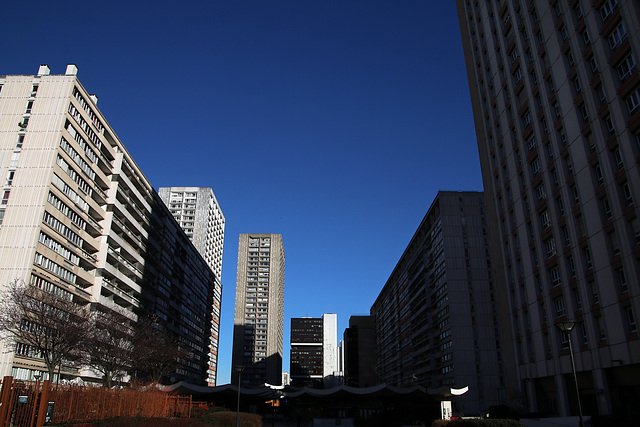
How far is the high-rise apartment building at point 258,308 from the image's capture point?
177250mm

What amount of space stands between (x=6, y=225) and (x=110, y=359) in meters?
18.4

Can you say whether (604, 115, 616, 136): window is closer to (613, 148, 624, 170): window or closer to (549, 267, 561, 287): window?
(613, 148, 624, 170): window

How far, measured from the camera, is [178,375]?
340 feet

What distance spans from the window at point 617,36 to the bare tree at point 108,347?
53285 millimetres

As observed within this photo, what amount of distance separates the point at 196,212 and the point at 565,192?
124m

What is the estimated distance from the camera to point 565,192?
39844mm

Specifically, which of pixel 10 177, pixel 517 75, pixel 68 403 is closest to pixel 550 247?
pixel 517 75

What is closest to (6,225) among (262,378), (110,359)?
(110,359)

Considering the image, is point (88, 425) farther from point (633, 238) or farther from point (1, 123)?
point (1, 123)

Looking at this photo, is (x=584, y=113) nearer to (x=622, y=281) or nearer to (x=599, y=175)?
(x=599, y=175)

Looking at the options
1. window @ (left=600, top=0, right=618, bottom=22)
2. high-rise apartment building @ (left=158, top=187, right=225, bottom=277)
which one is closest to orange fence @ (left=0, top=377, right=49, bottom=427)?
window @ (left=600, top=0, right=618, bottom=22)

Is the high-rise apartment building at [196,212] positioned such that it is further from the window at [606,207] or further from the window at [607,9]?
the window at [607,9]

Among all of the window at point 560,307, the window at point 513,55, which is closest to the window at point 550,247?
the window at point 560,307

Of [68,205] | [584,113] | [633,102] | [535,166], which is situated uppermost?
[68,205]
